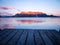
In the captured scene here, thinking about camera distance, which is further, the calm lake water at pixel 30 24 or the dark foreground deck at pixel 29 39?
the calm lake water at pixel 30 24

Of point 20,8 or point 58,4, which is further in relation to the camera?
point 20,8

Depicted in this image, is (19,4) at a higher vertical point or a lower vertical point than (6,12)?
higher

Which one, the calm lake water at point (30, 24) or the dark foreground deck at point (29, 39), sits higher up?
the dark foreground deck at point (29, 39)

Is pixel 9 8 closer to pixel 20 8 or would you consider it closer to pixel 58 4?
pixel 20 8

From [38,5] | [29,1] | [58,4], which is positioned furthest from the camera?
[38,5]

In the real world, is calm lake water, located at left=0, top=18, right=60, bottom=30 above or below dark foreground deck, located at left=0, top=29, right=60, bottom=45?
below

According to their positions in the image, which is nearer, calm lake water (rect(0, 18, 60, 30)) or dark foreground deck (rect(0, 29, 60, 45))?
dark foreground deck (rect(0, 29, 60, 45))

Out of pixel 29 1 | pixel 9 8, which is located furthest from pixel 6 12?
pixel 29 1

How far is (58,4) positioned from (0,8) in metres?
2.18

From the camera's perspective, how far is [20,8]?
4.74 metres

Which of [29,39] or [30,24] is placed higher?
[29,39]

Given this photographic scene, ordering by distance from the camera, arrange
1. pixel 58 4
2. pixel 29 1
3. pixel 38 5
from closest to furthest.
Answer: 1. pixel 58 4
2. pixel 29 1
3. pixel 38 5

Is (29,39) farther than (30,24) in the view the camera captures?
No

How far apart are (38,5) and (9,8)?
123cm
